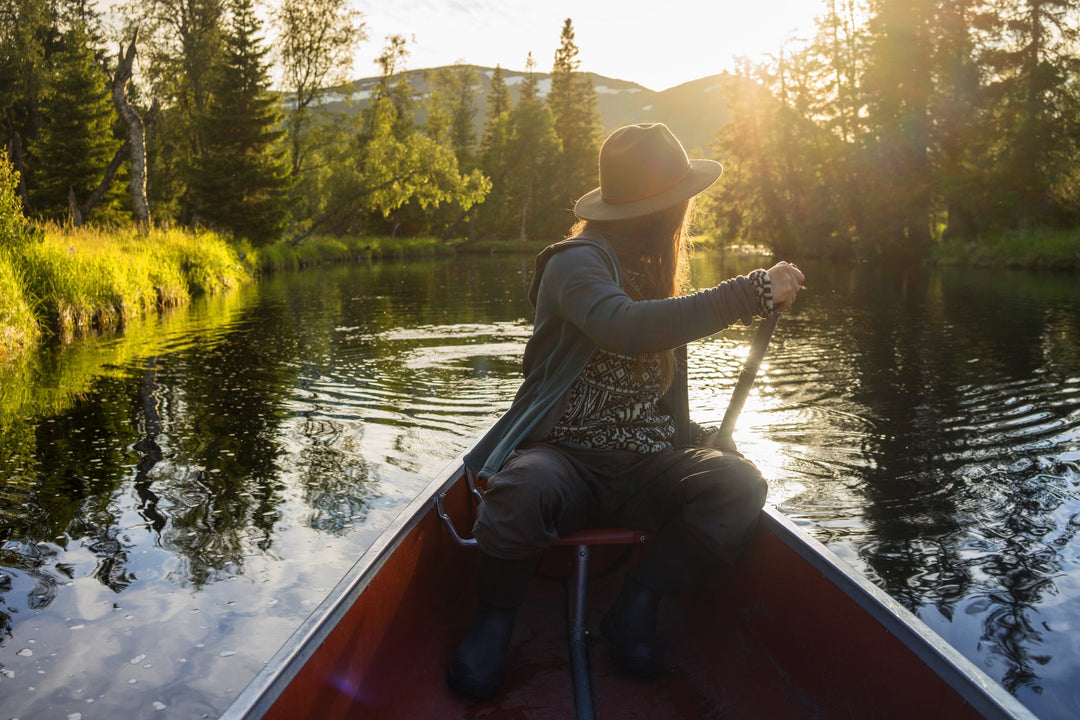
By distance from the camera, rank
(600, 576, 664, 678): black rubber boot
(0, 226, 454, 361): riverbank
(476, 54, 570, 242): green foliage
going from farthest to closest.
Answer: (476, 54, 570, 242): green foliage
(0, 226, 454, 361): riverbank
(600, 576, 664, 678): black rubber boot

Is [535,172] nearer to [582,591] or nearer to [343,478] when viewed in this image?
[343,478]

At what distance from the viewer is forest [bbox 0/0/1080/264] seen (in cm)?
2642

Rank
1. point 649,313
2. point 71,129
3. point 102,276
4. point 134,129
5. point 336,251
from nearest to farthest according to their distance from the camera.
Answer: point 649,313, point 102,276, point 134,129, point 71,129, point 336,251

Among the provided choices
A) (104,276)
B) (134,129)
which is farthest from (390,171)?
(104,276)

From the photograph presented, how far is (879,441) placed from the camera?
638 centimetres

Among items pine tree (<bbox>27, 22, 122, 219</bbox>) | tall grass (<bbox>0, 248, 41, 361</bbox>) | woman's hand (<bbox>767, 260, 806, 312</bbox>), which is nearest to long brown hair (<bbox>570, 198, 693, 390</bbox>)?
woman's hand (<bbox>767, 260, 806, 312</bbox>)

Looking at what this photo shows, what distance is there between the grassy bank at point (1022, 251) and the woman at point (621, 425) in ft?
76.0

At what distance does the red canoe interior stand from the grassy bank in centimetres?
2322

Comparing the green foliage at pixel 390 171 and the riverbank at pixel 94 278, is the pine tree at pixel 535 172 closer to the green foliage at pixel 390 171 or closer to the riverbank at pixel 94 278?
the green foliage at pixel 390 171

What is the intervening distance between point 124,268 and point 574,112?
59.6m

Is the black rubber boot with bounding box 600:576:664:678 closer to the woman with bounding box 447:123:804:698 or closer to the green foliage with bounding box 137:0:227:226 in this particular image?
the woman with bounding box 447:123:804:698

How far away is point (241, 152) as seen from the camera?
99.6 feet

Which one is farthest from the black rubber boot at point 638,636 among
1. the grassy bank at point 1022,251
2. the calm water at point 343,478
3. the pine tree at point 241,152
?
the pine tree at point 241,152

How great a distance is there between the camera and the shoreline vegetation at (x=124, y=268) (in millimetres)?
10727
